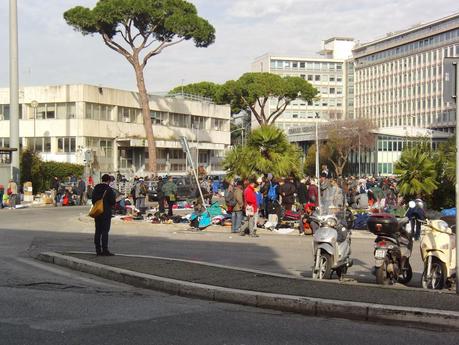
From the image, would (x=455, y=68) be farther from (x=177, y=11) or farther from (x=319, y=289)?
(x=177, y=11)

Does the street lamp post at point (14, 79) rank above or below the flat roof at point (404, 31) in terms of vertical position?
below

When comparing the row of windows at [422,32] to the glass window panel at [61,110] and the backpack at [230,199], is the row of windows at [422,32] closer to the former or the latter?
the glass window panel at [61,110]

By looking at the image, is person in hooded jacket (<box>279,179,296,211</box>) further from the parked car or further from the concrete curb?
the parked car

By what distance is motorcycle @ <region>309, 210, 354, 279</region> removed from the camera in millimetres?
9508

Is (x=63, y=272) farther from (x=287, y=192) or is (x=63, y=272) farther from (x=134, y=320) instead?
(x=287, y=192)

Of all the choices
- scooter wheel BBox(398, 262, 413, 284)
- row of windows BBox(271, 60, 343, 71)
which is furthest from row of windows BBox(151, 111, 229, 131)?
row of windows BBox(271, 60, 343, 71)

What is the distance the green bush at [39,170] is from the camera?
41750mm

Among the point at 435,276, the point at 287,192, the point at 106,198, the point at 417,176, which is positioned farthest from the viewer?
the point at 287,192

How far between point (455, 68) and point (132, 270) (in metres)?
5.76

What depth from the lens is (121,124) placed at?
5959 centimetres

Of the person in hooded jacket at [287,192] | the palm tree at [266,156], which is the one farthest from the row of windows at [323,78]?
the person in hooded jacket at [287,192]

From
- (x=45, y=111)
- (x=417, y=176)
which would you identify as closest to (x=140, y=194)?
(x=417, y=176)

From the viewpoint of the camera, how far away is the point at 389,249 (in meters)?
9.13

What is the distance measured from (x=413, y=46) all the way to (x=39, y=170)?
4112 inches
